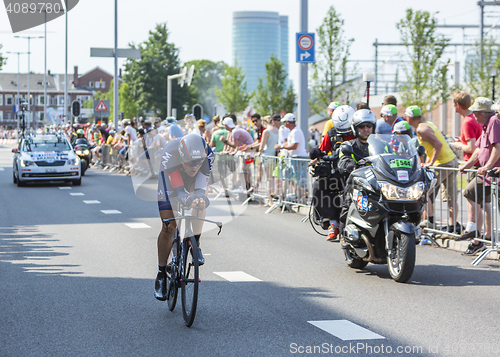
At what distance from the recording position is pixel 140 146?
22672mm

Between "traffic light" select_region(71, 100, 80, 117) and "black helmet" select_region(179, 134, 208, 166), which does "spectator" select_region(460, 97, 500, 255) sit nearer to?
"black helmet" select_region(179, 134, 208, 166)

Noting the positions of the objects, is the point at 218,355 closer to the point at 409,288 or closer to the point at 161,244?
the point at 161,244

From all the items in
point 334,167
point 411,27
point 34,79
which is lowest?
point 334,167

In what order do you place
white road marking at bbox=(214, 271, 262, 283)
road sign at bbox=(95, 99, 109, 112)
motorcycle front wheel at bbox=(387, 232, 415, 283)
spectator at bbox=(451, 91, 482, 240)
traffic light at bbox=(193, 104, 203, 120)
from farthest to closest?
road sign at bbox=(95, 99, 109, 112) < traffic light at bbox=(193, 104, 203, 120) < spectator at bbox=(451, 91, 482, 240) < white road marking at bbox=(214, 271, 262, 283) < motorcycle front wheel at bbox=(387, 232, 415, 283)

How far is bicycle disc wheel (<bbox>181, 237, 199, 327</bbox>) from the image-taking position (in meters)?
5.33

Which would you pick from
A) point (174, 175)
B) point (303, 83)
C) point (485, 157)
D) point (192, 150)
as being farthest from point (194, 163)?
point (303, 83)

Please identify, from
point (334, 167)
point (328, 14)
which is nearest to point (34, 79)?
point (328, 14)

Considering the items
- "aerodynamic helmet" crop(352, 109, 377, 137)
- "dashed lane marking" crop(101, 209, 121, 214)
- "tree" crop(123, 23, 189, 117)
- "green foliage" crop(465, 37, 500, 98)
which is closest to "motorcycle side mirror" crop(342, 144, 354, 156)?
"aerodynamic helmet" crop(352, 109, 377, 137)

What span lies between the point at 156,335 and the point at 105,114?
3210 centimetres

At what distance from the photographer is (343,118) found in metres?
8.41

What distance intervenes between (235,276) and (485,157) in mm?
3657

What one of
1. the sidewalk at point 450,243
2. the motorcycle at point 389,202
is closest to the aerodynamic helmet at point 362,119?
the motorcycle at point 389,202

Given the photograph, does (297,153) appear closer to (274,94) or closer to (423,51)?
(423,51)

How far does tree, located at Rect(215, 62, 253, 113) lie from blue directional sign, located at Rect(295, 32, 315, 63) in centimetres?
5995
